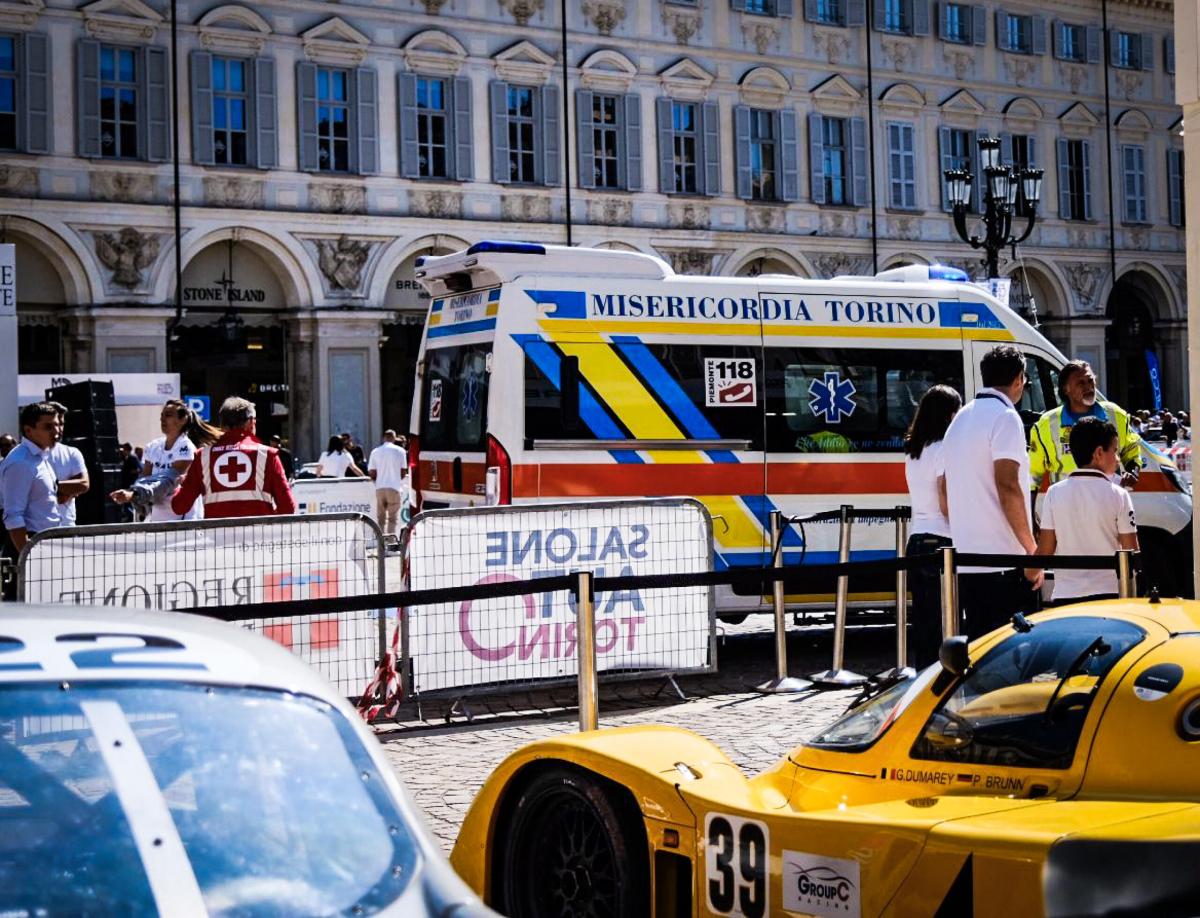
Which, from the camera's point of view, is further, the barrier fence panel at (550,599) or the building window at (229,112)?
the building window at (229,112)

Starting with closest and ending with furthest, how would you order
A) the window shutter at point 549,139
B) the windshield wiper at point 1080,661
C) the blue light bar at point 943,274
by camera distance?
the windshield wiper at point 1080,661, the blue light bar at point 943,274, the window shutter at point 549,139

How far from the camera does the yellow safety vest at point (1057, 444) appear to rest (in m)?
10.5

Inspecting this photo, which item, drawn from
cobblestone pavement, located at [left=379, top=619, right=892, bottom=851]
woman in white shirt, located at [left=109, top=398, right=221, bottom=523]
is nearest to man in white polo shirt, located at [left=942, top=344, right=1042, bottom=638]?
cobblestone pavement, located at [left=379, top=619, right=892, bottom=851]

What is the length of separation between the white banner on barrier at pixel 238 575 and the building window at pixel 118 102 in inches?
874

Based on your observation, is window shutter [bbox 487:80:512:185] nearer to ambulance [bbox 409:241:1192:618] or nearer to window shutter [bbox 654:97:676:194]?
window shutter [bbox 654:97:676:194]

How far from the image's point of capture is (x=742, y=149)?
3750cm

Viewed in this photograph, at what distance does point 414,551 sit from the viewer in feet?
32.6

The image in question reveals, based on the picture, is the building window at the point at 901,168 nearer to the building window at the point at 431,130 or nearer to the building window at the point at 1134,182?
the building window at the point at 1134,182

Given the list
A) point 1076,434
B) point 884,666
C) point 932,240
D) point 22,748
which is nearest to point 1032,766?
point 22,748

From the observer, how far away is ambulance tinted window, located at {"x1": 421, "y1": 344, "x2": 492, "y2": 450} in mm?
12141

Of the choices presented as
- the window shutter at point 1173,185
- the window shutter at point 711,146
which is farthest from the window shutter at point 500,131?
the window shutter at point 1173,185

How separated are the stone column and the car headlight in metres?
3.52

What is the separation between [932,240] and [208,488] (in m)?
32.3

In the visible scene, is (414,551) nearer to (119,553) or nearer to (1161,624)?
(119,553)
